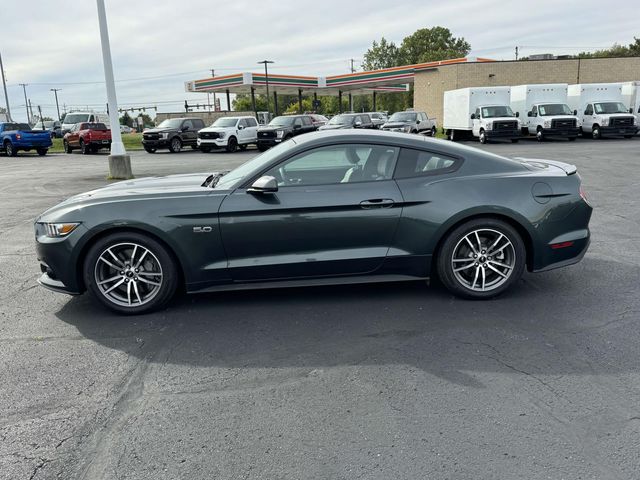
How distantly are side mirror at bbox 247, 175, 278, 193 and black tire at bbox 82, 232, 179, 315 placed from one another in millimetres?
932

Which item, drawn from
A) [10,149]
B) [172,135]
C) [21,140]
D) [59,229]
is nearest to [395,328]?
[59,229]

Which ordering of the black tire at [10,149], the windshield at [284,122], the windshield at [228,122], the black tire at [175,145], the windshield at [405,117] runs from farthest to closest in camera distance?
the windshield at [405,117] < the black tire at [175,145] < the black tire at [10,149] < the windshield at [284,122] < the windshield at [228,122]

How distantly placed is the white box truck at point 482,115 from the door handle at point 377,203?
24.2 meters

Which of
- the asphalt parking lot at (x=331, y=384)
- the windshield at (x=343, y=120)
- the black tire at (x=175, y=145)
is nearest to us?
the asphalt parking lot at (x=331, y=384)

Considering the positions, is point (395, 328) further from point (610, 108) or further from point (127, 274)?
point (610, 108)

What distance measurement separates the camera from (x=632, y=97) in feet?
99.2

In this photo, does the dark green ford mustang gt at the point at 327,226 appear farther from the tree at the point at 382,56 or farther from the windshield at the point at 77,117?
the tree at the point at 382,56

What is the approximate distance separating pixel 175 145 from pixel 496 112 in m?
17.3

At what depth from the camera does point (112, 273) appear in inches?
180

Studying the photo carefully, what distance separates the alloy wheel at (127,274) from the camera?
14.8ft

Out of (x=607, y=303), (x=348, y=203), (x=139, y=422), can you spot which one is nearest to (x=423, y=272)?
(x=348, y=203)

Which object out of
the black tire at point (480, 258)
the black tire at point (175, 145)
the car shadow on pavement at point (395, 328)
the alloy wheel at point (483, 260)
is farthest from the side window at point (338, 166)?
the black tire at point (175, 145)

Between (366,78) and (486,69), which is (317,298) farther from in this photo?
(366,78)

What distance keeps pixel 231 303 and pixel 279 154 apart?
4.59 ft
